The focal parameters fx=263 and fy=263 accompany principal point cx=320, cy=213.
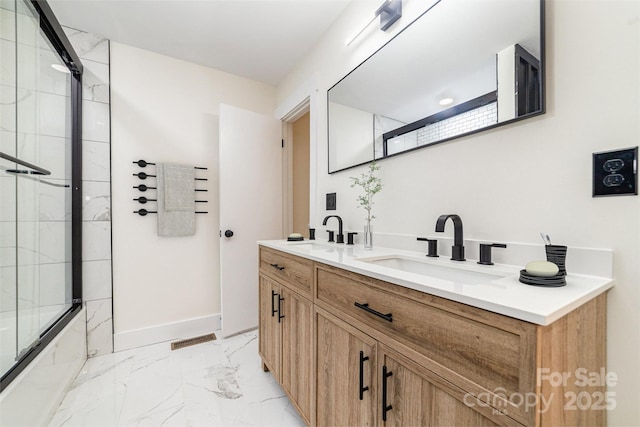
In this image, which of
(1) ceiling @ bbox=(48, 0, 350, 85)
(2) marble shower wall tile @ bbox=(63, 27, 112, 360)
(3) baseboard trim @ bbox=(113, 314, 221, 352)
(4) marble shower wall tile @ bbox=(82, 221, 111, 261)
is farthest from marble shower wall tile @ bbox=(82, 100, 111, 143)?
(3) baseboard trim @ bbox=(113, 314, 221, 352)

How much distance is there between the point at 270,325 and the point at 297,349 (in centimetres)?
37

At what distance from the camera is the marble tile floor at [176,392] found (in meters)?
1.38

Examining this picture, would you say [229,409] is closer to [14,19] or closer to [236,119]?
[236,119]

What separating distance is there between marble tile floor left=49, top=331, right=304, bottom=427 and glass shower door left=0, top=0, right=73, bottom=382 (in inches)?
18.5

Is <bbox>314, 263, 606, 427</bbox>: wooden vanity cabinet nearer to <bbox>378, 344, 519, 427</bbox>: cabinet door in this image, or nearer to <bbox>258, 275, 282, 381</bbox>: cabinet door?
<bbox>378, 344, 519, 427</bbox>: cabinet door

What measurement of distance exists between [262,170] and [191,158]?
639 mm

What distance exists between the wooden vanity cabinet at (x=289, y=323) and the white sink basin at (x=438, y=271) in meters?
0.37

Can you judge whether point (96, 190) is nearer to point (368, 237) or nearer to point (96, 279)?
point (96, 279)

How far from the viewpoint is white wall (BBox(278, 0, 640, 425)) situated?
2.27 ft

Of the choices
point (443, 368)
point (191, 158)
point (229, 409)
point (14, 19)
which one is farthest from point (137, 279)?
point (443, 368)

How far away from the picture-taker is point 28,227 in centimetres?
149

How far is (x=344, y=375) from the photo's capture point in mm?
976

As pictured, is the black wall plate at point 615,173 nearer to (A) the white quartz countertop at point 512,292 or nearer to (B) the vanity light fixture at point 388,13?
(A) the white quartz countertop at point 512,292

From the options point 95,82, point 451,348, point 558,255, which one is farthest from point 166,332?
point 558,255
